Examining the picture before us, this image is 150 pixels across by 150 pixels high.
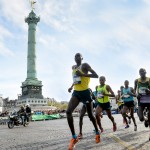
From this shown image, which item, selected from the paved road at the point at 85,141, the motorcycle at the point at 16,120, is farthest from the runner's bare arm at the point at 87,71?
the motorcycle at the point at 16,120

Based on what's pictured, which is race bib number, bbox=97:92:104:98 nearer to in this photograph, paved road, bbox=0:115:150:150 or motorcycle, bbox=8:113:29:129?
paved road, bbox=0:115:150:150

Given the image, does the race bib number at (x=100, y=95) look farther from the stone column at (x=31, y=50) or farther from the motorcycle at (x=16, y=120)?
the stone column at (x=31, y=50)

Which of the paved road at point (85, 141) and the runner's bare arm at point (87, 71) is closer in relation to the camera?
the paved road at point (85, 141)

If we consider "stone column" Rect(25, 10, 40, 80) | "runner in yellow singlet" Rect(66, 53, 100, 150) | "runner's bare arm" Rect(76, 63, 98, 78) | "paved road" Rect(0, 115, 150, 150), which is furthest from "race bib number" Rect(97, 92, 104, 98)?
"stone column" Rect(25, 10, 40, 80)

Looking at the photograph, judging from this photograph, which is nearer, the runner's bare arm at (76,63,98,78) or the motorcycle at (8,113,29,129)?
the runner's bare arm at (76,63,98,78)

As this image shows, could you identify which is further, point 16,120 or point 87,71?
point 16,120

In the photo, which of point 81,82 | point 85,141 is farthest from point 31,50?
point 81,82

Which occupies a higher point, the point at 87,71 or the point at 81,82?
the point at 87,71

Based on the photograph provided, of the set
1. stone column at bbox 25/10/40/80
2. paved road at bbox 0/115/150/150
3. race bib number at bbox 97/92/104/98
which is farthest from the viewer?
stone column at bbox 25/10/40/80

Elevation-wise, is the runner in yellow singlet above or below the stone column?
below

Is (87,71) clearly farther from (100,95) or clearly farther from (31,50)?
(31,50)

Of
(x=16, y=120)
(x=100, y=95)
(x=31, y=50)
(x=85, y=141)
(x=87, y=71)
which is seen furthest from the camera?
(x=31, y=50)

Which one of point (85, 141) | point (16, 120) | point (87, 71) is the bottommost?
point (85, 141)

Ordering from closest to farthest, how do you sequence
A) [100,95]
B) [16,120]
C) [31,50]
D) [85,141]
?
[85,141], [100,95], [16,120], [31,50]
